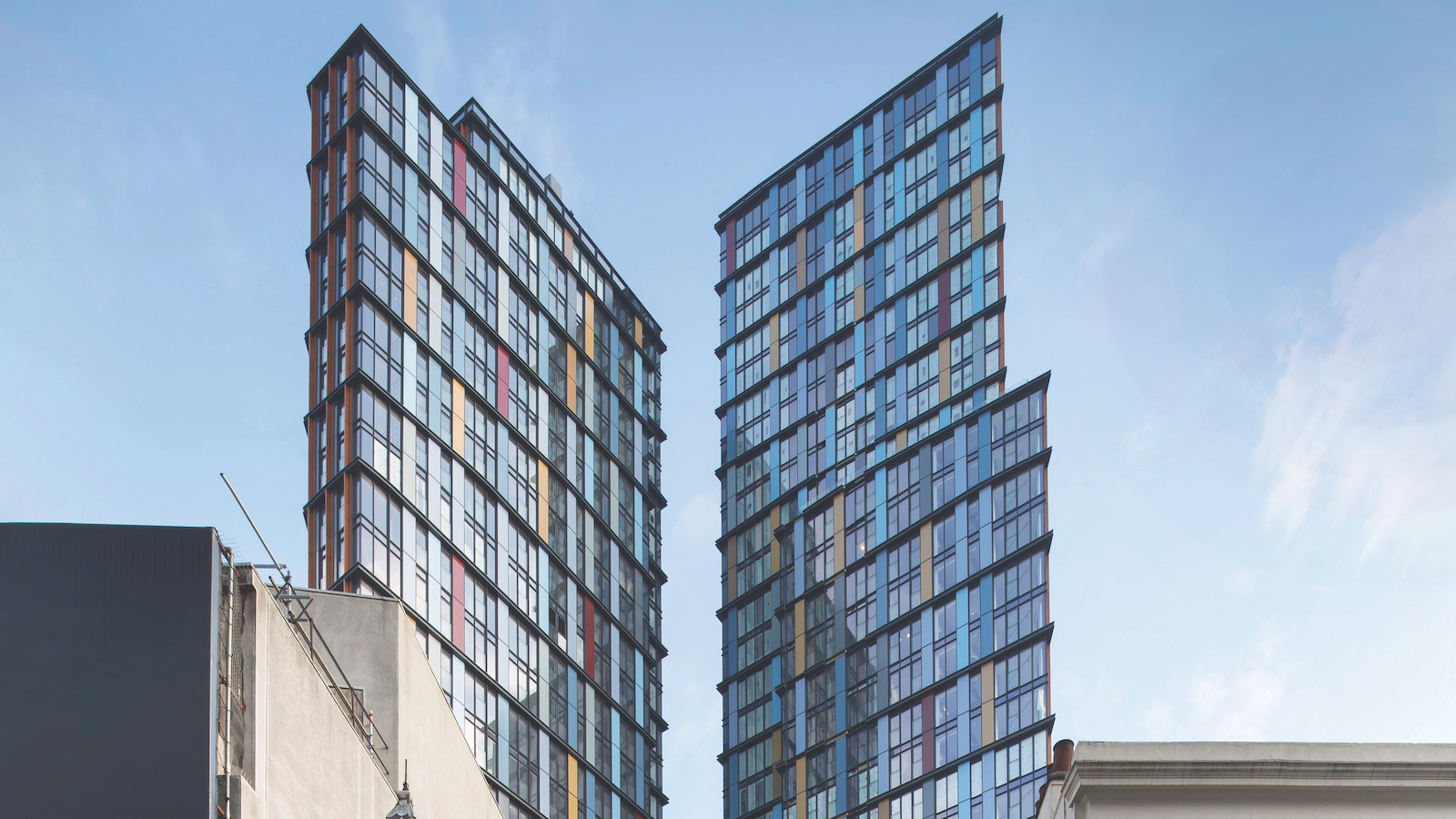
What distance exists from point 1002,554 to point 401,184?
44633 mm

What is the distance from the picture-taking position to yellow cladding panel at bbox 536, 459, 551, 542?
103 m

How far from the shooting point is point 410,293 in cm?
9375

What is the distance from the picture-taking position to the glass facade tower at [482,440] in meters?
88.6

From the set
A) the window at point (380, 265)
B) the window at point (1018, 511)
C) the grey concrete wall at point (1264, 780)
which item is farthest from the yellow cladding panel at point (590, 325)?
the grey concrete wall at point (1264, 780)

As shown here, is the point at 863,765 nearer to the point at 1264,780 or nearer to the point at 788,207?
the point at 788,207

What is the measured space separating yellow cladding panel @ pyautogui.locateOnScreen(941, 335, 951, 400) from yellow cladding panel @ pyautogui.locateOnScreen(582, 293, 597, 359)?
927 inches

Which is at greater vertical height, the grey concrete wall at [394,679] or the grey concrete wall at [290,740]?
the grey concrete wall at [394,679]

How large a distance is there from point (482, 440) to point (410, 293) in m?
9.33

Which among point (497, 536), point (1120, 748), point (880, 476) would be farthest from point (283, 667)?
point (880, 476)

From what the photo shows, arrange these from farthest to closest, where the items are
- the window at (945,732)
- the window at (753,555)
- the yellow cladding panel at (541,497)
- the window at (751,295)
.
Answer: the window at (751,295), the window at (753,555), the window at (945,732), the yellow cladding panel at (541,497)

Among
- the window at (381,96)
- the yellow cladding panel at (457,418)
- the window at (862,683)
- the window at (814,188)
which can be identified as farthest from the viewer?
the window at (814,188)

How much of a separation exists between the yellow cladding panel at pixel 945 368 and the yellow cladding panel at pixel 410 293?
4150 cm

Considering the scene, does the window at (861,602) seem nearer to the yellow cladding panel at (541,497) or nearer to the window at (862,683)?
the window at (862,683)

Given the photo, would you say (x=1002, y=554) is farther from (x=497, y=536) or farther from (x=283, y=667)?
(x=283, y=667)
